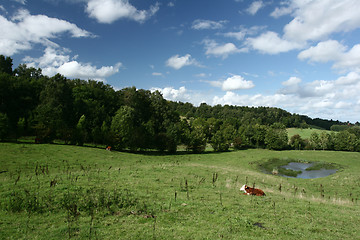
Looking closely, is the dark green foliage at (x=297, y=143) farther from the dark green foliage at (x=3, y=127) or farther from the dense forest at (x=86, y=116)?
the dark green foliage at (x=3, y=127)

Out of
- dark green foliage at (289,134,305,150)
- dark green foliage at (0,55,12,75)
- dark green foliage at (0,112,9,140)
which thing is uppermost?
dark green foliage at (0,55,12,75)

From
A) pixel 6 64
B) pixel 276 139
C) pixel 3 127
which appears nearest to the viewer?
pixel 3 127

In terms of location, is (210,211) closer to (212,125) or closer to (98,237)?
(98,237)

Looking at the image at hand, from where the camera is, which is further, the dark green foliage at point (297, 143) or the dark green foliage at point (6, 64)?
the dark green foliage at point (297, 143)

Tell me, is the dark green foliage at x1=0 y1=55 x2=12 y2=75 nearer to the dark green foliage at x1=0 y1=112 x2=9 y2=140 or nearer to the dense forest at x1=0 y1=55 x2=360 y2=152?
the dense forest at x1=0 y1=55 x2=360 y2=152

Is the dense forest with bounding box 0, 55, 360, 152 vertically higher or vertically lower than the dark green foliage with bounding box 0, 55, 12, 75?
lower

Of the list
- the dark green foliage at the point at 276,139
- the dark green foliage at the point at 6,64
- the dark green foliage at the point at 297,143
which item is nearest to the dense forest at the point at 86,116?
the dark green foliage at the point at 6,64

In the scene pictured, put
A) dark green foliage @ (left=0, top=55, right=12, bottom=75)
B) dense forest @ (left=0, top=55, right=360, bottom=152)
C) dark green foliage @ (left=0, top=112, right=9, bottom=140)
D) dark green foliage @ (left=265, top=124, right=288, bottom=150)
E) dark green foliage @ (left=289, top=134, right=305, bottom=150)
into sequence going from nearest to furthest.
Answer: dark green foliage @ (left=0, top=112, right=9, bottom=140), dense forest @ (left=0, top=55, right=360, bottom=152), dark green foliage @ (left=0, top=55, right=12, bottom=75), dark green foliage @ (left=265, top=124, right=288, bottom=150), dark green foliage @ (left=289, top=134, right=305, bottom=150)

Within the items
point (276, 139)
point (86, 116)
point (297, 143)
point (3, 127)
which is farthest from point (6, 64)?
point (297, 143)

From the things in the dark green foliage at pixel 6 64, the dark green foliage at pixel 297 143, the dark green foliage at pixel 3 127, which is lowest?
the dark green foliage at pixel 297 143

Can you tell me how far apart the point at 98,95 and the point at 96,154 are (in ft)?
97.0

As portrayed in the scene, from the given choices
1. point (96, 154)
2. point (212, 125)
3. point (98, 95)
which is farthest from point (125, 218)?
point (212, 125)

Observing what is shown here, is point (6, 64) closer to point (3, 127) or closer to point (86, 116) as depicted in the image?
point (86, 116)

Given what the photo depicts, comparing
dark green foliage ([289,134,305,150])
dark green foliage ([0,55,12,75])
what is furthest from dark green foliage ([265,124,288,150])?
dark green foliage ([0,55,12,75])
